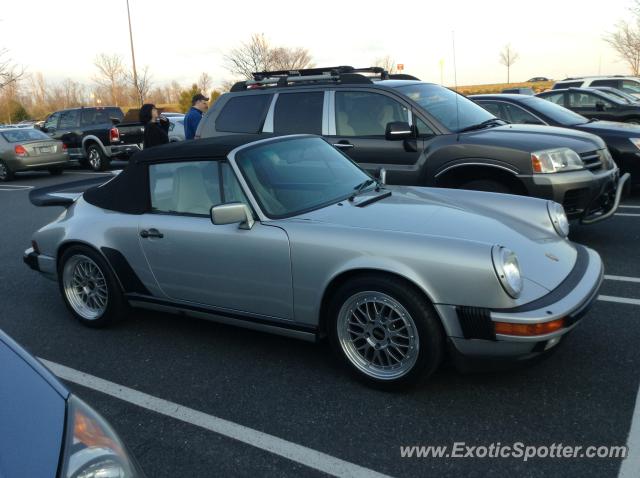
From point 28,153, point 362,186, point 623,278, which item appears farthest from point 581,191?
point 28,153

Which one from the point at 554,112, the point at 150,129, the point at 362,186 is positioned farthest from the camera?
the point at 150,129

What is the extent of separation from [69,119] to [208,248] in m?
16.7

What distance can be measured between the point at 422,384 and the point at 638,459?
1.15 meters

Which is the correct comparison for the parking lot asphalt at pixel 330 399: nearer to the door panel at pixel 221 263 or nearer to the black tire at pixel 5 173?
the door panel at pixel 221 263

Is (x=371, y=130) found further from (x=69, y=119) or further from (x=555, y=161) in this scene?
(x=69, y=119)

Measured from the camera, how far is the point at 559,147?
19.4 ft

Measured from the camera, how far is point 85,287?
4859 millimetres

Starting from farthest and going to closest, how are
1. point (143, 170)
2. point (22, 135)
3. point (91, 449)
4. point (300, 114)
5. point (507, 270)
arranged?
point (22, 135)
point (300, 114)
point (143, 170)
point (507, 270)
point (91, 449)

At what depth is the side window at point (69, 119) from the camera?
18438 mm

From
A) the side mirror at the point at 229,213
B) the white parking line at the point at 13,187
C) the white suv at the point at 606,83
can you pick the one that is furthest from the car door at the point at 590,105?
the white parking line at the point at 13,187

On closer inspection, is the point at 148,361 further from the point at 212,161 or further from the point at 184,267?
the point at 212,161

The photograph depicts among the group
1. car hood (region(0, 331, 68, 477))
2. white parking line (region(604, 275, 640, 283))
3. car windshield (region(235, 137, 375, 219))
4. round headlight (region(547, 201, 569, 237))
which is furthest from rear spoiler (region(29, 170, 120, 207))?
white parking line (region(604, 275, 640, 283))

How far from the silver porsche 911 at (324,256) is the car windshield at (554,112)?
467 centimetres

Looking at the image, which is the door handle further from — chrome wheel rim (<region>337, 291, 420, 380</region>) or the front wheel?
the front wheel
